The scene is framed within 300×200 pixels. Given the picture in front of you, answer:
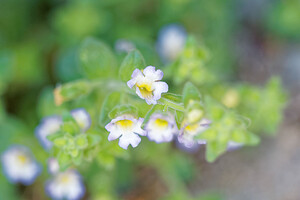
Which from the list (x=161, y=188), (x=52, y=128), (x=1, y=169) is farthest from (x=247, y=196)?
(x=1, y=169)

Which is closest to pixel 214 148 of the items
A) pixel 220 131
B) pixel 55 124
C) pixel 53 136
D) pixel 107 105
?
pixel 220 131

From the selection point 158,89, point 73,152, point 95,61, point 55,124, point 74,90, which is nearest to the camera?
point 158,89

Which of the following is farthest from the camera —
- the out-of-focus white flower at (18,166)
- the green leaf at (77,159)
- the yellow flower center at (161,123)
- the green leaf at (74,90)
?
the out-of-focus white flower at (18,166)

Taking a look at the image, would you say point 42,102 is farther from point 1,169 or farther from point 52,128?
point 1,169

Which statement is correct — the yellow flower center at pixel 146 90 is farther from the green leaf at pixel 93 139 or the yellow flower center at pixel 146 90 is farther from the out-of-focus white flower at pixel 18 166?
the out-of-focus white flower at pixel 18 166

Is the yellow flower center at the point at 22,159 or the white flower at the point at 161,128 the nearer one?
the white flower at the point at 161,128

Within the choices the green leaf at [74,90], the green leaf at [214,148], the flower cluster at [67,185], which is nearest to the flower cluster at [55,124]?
the green leaf at [74,90]

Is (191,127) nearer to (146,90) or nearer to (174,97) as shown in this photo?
(174,97)

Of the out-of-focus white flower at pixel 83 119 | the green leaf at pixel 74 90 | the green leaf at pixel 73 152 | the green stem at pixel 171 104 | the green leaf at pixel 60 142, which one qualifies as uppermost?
the green leaf at pixel 74 90
